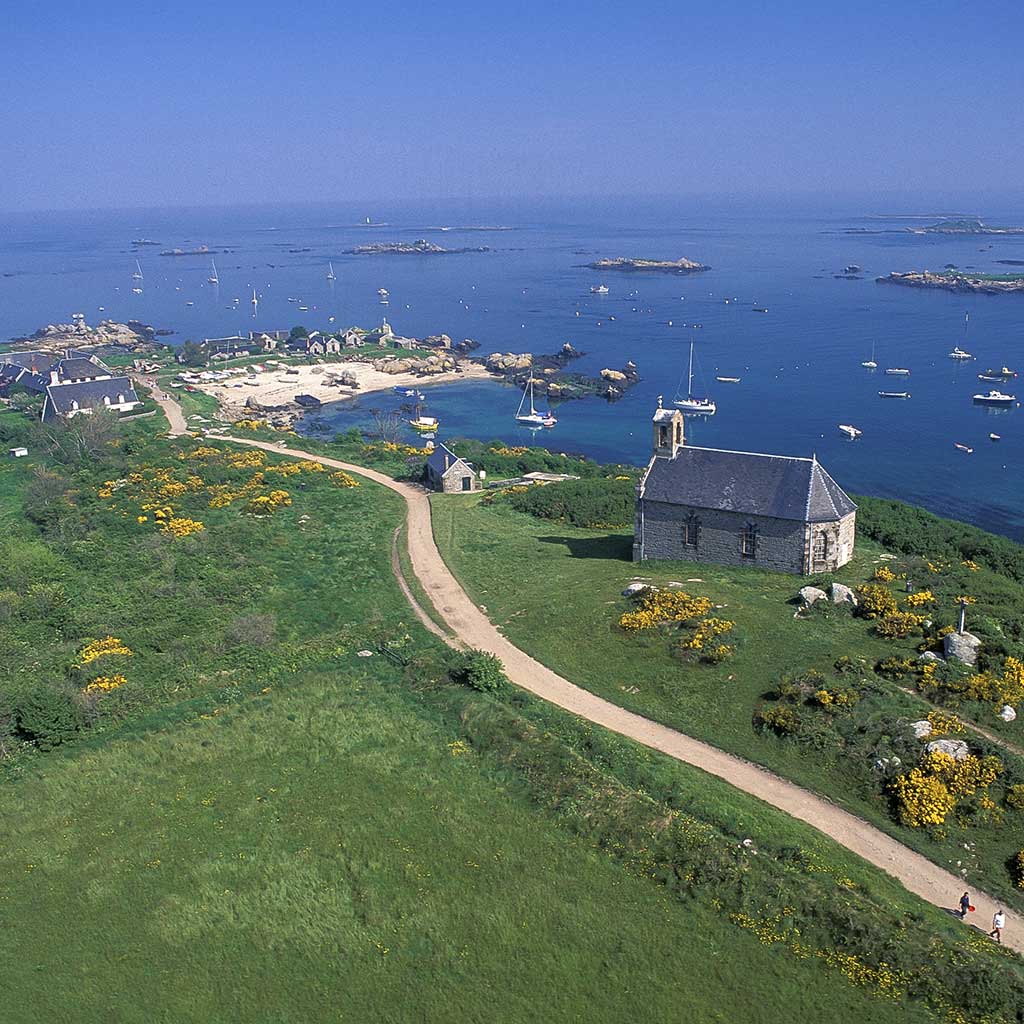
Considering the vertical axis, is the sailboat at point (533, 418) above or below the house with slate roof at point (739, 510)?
below

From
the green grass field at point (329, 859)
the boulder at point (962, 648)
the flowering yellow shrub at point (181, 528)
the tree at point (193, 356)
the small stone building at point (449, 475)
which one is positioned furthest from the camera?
the tree at point (193, 356)

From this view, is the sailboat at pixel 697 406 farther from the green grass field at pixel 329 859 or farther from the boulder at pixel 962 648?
the boulder at pixel 962 648

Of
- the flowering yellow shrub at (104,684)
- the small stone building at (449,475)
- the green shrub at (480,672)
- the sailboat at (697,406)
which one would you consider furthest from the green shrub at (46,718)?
the sailboat at (697,406)

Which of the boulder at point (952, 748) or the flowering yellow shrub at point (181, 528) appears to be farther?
the flowering yellow shrub at point (181, 528)

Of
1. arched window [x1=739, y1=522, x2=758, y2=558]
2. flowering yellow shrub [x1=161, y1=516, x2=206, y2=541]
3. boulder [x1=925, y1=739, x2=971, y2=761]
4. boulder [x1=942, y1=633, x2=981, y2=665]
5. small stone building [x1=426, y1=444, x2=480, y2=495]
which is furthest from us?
small stone building [x1=426, y1=444, x2=480, y2=495]

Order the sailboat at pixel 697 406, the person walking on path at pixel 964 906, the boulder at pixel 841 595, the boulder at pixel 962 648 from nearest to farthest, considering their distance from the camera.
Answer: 1. the person walking on path at pixel 964 906
2. the boulder at pixel 962 648
3. the boulder at pixel 841 595
4. the sailboat at pixel 697 406

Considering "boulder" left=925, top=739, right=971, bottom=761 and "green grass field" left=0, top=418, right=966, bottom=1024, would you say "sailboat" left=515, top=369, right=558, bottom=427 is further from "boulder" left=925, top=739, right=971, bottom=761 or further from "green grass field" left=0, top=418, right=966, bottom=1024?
"boulder" left=925, top=739, right=971, bottom=761

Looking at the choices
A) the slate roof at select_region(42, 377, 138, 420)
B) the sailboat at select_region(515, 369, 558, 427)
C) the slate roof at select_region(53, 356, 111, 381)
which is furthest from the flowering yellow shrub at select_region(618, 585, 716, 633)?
the slate roof at select_region(53, 356, 111, 381)
